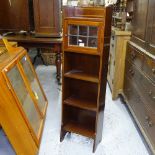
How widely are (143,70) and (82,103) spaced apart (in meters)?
0.71

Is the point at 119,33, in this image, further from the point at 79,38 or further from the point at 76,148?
the point at 76,148

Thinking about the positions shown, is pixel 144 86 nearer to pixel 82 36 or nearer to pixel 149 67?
pixel 149 67

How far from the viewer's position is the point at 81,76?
1796 mm

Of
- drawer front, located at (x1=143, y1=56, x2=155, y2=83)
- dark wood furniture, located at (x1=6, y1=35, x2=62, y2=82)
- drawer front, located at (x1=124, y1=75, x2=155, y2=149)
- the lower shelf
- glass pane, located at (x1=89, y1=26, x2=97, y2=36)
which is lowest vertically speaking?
the lower shelf

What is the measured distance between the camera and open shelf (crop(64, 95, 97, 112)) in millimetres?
1832

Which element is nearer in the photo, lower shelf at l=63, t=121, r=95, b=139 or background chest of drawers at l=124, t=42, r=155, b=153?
background chest of drawers at l=124, t=42, r=155, b=153

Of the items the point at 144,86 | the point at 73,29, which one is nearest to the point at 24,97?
the point at 73,29

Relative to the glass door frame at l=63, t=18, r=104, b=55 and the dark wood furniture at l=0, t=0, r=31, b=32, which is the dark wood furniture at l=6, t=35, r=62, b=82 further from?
the glass door frame at l=63, t=18, r=104, b=55

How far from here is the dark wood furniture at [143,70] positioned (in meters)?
1.82

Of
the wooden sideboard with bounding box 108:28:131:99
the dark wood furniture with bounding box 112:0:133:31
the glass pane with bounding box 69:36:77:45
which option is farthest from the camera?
the dark wood furniture with bounding box 112:0:133:31

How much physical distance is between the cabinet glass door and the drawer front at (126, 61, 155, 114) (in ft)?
2.16

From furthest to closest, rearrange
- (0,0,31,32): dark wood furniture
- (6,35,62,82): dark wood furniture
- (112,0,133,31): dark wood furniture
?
(0,0,31,32): dark wood furniture < (6,35,62,82): dark wood furniture < (112,0,133,31): dark wood furniture

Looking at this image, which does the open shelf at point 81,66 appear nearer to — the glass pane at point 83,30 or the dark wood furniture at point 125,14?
the glass pane at point 83,30

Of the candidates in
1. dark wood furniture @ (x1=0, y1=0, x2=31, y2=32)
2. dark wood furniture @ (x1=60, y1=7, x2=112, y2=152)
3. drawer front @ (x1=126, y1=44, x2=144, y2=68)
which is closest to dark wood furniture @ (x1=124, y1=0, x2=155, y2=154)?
drawer front @ (x1=126, y1=44, x2=144, y2=68)
